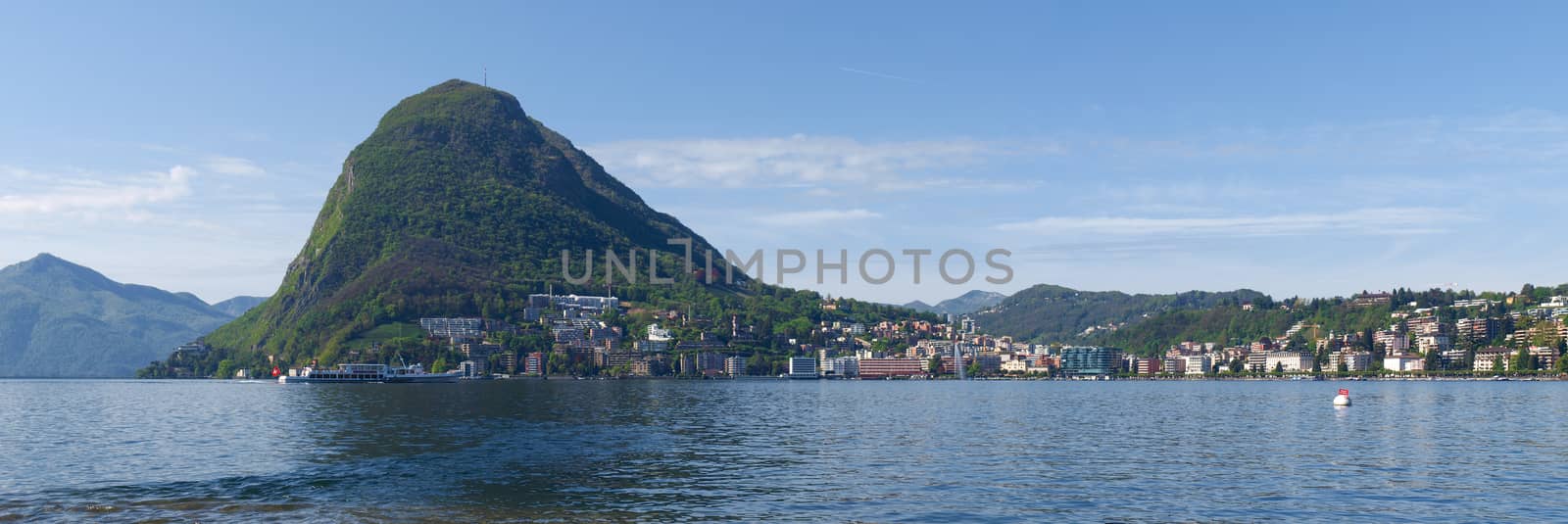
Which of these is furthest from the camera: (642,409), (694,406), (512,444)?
(694,406)

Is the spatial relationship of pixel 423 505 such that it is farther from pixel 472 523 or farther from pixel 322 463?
pixel 322 463

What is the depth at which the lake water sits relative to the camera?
39.3m

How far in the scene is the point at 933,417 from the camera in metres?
97.1

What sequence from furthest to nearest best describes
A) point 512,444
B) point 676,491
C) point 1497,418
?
point 1497,418, point 512,444, point 676,491

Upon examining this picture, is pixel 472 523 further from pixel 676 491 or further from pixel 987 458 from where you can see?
pixel 987 458

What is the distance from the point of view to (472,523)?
3647 centimetres

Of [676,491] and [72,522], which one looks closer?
[72,522]

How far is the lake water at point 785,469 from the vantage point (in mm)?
39312

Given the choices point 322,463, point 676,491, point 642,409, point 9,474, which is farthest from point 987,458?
point 642,409

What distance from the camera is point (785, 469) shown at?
170ft

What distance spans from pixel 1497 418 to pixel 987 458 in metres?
62.2

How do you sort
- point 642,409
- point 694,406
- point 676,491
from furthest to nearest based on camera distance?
point 694,406 < point 642,409 < point 676,491

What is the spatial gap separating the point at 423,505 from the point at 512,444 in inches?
982

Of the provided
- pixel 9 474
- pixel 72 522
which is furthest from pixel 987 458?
pixel 9 474
